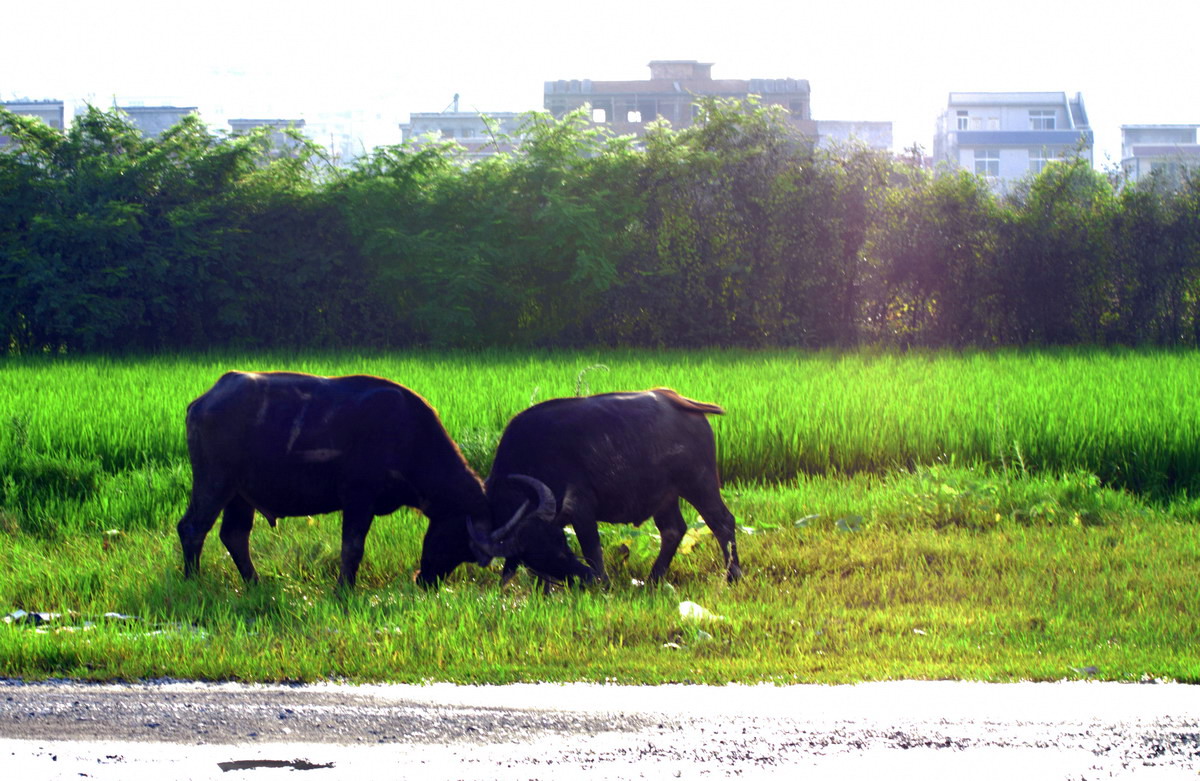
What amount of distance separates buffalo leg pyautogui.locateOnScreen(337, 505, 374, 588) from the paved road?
148 centimetres

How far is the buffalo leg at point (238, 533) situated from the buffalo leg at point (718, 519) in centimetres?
240

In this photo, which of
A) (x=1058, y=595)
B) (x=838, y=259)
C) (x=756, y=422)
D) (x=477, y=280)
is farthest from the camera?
(x=838, y=259)

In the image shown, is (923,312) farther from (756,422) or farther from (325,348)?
(756,422)

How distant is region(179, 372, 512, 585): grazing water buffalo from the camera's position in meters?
5.91

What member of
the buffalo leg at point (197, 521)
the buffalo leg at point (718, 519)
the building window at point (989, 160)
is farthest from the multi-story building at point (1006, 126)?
the buffalo leg at point (197, 521)

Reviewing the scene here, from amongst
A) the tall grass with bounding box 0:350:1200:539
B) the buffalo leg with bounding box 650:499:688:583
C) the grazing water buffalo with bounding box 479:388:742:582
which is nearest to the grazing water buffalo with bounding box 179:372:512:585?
the grazing water buffalo with bounding box 479:388:742:582

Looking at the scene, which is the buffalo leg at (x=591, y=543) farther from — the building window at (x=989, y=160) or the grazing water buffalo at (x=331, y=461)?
the building window at (x=989, y=160)

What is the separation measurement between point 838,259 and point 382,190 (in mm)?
7668

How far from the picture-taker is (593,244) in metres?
18.4

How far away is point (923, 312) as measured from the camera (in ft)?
64.7

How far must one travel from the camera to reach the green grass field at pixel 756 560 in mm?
4789

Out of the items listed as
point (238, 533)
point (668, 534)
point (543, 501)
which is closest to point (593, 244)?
point (668, 534)

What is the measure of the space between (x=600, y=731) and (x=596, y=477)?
89.2 inches

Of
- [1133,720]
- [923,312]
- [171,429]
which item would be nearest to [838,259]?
[923,312]
